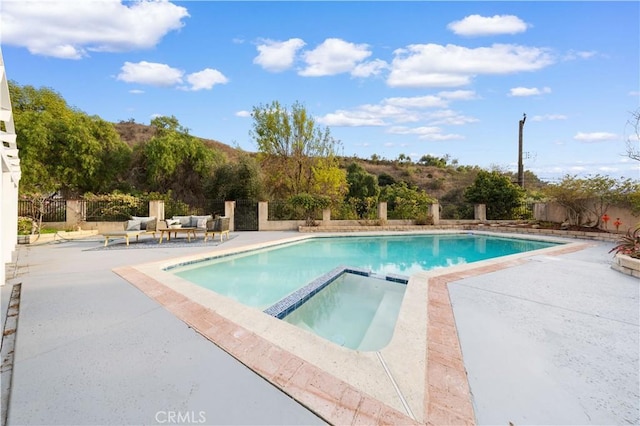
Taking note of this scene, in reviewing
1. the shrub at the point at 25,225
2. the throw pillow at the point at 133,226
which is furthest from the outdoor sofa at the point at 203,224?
the shrub at the point at 25,225

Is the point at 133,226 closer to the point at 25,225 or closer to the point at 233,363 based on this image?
the point at 25,225

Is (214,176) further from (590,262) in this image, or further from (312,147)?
(590,262)

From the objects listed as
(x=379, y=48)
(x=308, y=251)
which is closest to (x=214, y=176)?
(x=308, y=251)

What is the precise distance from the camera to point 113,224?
41.0ft

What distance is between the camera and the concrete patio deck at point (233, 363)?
188 cm

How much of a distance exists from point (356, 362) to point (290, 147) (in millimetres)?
14391

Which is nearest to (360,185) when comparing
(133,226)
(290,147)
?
(290,147)

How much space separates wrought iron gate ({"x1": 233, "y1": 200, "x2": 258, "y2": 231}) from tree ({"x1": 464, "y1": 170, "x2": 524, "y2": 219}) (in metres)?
12.6

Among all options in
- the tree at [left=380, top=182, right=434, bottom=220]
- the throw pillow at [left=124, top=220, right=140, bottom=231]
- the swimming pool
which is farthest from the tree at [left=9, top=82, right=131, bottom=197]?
the tree at [left=380, top=182, right=434, bottom=220]

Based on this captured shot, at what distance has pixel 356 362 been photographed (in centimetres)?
249

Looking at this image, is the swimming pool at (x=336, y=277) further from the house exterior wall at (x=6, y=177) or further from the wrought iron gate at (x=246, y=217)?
the wrought iron gate at (x=246, y=217)

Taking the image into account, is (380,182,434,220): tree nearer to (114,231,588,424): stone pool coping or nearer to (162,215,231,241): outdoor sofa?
(162,215,231,241): outdoor sofa

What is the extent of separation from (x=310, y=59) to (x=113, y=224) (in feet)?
37.4

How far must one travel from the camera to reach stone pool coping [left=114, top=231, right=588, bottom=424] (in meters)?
1.93
